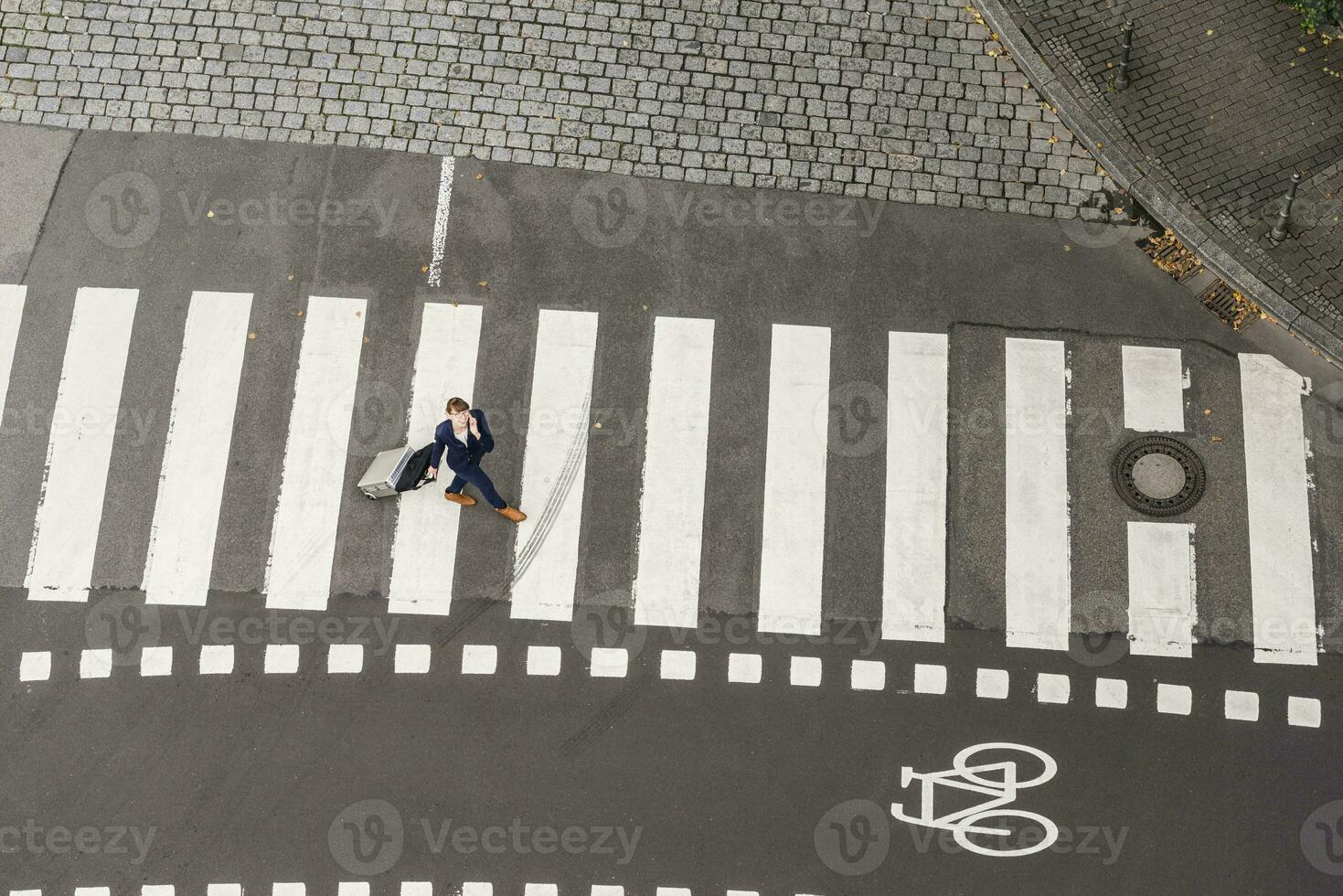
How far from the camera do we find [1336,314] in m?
11.9

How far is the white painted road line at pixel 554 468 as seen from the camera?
1127 cm

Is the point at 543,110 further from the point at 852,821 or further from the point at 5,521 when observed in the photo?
the point at 852,821

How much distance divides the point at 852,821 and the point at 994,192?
719cm

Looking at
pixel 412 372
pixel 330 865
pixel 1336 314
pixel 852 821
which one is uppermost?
pixel 1336 314

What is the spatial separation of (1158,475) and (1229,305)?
7.31 ft

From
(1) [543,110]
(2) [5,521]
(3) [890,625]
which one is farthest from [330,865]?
(1) [543,110]

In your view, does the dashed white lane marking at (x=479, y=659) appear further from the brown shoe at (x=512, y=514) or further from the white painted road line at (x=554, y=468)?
the brown shoe at (x=512, y=514)

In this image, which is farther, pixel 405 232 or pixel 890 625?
pixel 405 232

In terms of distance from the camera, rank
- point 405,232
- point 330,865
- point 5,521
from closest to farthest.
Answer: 1. point 330,865
2. point 5,521
3. point 405,232

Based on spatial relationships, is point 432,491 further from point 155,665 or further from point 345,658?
point 155,665

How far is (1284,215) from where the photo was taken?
Result: 1173 centimetres

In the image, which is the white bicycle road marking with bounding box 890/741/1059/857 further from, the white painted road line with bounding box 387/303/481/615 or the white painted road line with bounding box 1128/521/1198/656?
the white painted road line with bounding box 387/303/481/615

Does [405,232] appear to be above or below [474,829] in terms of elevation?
above

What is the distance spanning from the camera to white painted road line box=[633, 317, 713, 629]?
443 inches
